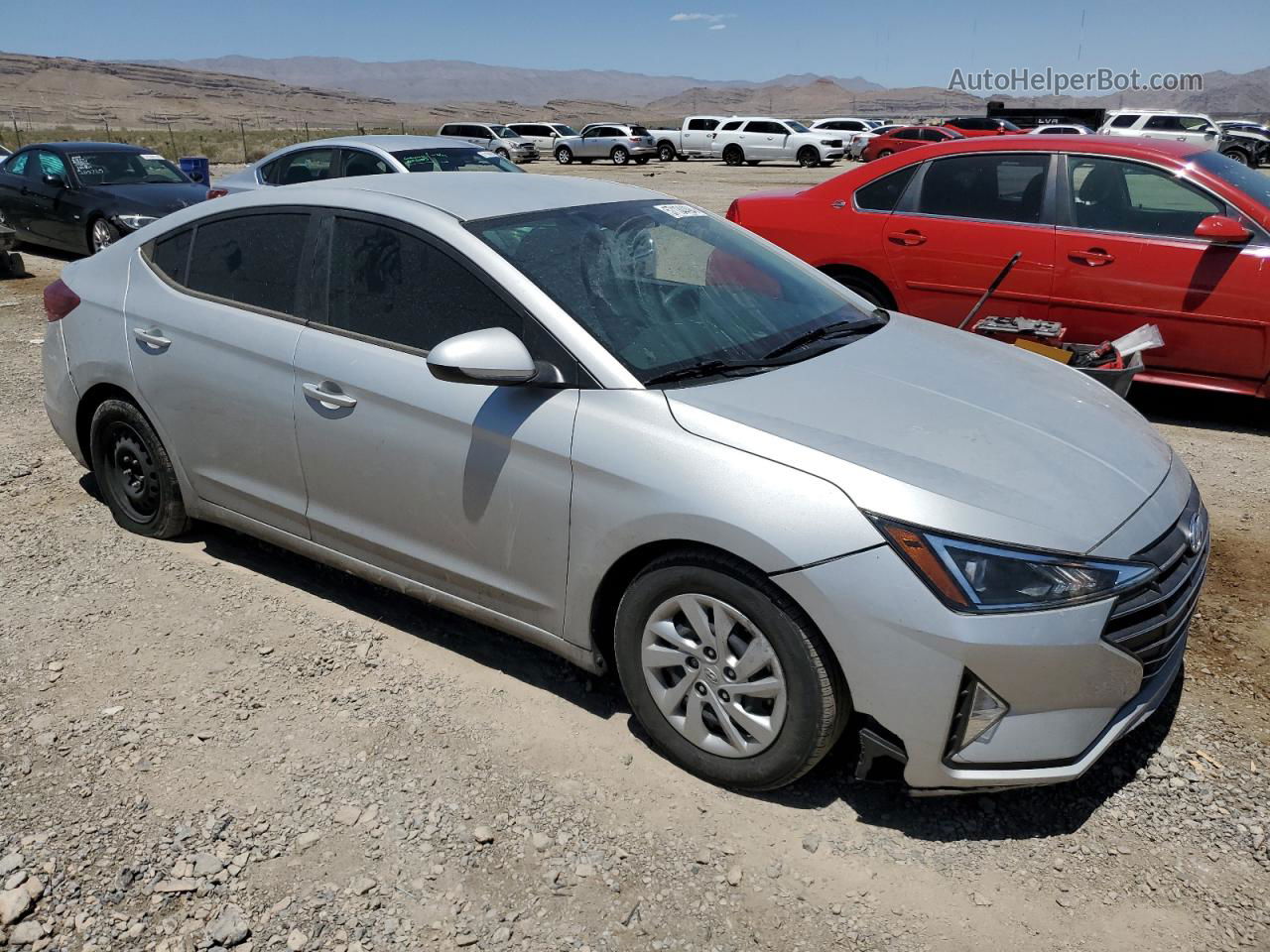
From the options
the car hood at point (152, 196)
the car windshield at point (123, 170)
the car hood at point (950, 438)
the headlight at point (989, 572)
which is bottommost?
the car hood at point (152, 196)

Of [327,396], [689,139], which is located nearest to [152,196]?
[327,396]

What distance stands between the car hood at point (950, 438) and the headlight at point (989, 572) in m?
0.03

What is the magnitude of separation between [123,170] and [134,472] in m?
9.61

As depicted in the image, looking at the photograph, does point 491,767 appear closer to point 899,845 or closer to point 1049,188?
point 899,845

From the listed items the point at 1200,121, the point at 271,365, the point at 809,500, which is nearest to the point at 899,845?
the point at 809,500

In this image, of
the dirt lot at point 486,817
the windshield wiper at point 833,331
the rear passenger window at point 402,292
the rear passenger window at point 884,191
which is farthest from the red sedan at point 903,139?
the dirt lot at point 486,817

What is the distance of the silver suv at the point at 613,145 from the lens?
119ft

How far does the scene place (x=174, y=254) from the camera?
4152 mm

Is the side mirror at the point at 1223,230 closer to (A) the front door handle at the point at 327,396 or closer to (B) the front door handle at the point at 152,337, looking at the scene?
(A) the front door handle at the point at 327,396

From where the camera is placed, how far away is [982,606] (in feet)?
8.04

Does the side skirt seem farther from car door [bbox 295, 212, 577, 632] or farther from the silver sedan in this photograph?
the silver sedan

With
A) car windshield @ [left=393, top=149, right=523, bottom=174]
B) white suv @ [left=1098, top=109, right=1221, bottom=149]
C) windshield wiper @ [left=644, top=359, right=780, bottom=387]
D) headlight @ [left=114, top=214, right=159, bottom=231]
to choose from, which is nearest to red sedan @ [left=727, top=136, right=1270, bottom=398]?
windshield wiper @ [left=644, top=359, right=780, bottom=387]

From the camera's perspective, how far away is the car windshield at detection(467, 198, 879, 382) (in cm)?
315

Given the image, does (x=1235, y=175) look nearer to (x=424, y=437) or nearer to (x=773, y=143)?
(x=424, y=437)
